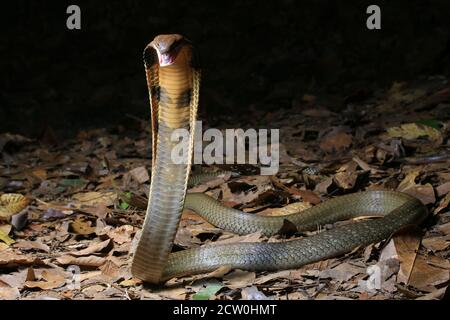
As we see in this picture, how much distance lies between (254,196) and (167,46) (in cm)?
→ 232

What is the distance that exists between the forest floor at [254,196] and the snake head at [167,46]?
132 centimetres

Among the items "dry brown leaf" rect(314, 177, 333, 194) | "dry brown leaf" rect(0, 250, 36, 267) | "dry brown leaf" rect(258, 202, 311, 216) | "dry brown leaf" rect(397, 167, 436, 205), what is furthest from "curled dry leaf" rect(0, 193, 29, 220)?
"dry brown leaf" rect(397, 167, 436, 205)

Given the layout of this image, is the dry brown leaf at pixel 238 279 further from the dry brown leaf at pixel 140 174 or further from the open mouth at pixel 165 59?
the dry brown leaf at pixel 140 174

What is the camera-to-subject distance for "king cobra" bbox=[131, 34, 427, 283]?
3371 millimetres

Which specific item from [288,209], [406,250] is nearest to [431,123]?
[288,209]

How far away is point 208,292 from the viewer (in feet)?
11.4

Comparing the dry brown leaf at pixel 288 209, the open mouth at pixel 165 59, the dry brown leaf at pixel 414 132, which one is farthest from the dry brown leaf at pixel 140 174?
the open mouth at pixel 165 59

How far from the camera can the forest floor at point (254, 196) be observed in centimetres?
358

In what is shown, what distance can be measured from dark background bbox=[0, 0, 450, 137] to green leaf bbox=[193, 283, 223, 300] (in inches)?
203

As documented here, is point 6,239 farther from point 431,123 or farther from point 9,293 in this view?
point 431,123

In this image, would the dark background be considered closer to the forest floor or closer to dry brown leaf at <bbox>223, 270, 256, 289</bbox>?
the forest floor
